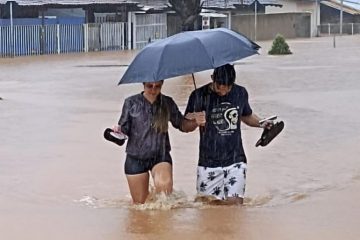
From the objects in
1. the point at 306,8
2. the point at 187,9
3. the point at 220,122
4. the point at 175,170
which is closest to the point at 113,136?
the point at 220,122

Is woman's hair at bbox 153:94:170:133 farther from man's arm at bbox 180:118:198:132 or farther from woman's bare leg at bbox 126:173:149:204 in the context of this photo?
woman's bare leg at bbox 126:173:149:204

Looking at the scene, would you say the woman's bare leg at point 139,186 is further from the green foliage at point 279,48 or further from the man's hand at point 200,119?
the green foliage at point 279,48

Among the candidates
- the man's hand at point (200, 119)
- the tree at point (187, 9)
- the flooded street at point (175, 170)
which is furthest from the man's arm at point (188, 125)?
the tree at point (187, 9)

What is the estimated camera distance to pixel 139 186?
7066mm

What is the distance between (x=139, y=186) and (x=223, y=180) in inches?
28.6

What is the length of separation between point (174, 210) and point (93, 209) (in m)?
1.08

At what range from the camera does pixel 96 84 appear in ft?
77.8

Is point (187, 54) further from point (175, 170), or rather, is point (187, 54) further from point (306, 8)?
point (306, 8)

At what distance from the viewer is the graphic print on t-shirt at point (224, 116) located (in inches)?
264

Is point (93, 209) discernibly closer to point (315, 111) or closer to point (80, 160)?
point (80, 160)

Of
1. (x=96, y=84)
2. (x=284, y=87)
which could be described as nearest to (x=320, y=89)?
(x=284, y=87)

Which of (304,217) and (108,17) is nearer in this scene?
(304,217)

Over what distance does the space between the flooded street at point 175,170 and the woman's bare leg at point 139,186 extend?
0.11 meters

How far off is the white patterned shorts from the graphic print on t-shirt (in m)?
0.34
